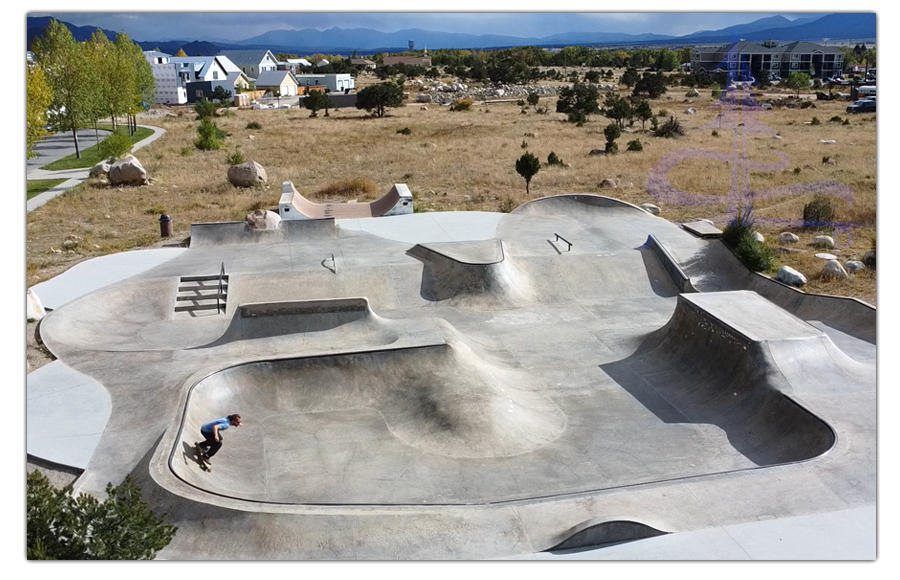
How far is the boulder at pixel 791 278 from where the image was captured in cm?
1850

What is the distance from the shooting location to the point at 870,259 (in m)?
19.9

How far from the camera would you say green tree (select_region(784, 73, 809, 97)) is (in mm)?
71688

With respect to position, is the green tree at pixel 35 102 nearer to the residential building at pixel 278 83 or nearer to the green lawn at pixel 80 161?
the green lawn at pixel 80 161

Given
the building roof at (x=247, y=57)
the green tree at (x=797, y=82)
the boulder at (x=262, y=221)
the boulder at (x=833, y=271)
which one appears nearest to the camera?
the boulder at (x=833, y=271)

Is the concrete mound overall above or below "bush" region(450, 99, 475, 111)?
below

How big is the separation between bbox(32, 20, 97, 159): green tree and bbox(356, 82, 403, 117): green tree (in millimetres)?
24582

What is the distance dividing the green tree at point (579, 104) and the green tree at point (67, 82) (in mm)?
31004

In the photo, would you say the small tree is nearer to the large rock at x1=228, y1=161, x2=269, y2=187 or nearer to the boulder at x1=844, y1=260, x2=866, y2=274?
the large rock at x1=228, y1=161, x2=269, y2=187

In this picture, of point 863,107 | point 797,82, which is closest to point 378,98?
point 863,107

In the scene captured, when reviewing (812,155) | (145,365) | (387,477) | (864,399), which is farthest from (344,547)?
(812,155)

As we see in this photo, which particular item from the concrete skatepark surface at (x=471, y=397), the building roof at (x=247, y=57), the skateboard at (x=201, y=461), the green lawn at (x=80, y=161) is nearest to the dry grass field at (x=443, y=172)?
the green lawn at (x=80, y=161)

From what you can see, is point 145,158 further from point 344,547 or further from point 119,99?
point 344,547

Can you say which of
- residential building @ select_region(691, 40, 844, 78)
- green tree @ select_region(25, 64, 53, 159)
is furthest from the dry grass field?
residential building @ select_region(691, 40, 844, 78)

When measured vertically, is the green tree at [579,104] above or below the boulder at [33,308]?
above
